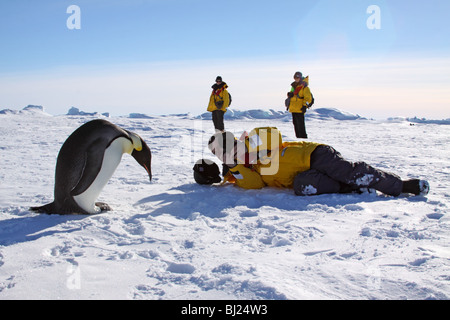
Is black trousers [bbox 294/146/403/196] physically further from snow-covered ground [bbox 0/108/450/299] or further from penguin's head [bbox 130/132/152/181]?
penguin's head [bbox 130/132/152/181]

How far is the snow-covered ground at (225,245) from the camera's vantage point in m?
1.68

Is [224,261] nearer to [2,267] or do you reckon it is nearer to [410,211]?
[2,267]

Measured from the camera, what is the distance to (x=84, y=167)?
9.51 feet

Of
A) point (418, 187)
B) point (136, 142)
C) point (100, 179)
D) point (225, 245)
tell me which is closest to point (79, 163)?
point (100, 179)

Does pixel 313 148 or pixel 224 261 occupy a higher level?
pixel 313 148

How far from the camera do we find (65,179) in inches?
114

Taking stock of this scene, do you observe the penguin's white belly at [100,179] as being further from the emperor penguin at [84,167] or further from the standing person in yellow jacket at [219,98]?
the standing person in yellow jacket at [219,98]

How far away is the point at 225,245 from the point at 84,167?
4.43 feet

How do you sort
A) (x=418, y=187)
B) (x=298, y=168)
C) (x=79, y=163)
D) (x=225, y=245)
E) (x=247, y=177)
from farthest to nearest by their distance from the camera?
(x=247, y=177) < (x=298, y=168) < (x=418, y=187) < (x=79, y=163) < (x=225, y=245)

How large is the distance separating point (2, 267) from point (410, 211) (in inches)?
115

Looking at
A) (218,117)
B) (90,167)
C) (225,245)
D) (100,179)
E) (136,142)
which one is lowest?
(225,245)

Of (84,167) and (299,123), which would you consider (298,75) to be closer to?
(299,123)

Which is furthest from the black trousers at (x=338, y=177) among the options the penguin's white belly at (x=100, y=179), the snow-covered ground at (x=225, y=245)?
the penguin's white belly at (x=100, y=179)
